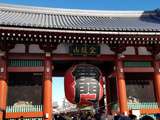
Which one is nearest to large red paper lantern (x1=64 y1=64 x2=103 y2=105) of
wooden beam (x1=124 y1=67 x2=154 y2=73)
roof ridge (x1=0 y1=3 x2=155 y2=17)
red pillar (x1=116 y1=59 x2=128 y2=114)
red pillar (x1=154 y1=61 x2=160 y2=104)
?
red pillar (x1=116 y1=59 x2=128 y2=114)

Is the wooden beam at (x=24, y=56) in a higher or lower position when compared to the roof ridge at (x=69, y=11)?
lower

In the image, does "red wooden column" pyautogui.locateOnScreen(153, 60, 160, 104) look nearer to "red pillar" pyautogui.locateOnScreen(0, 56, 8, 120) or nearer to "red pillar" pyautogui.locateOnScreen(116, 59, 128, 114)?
"red pillar" pyautogui.locateOnScreen(116, 59, 128, 114)

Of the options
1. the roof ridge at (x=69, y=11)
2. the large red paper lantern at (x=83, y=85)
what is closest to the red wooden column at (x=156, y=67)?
the large red paper lantern at (x=83, y=85)

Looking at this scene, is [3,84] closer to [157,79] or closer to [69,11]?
[157,79]

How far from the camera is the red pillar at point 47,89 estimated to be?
1110 centimetres

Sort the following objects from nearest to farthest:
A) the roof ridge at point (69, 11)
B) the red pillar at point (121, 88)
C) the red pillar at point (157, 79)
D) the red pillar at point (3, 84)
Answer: the red pillar at point (3, 84) < the red pillar at point (121, 88) < the red pillar at point (157, 79) < the roof ridge at point (69, 11)

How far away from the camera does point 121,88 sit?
12.0 m

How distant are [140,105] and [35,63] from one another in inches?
214

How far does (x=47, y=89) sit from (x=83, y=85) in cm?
161

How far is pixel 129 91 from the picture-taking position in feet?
42.7

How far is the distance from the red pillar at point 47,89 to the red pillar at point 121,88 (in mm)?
3238

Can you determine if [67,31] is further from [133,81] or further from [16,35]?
[133,81]

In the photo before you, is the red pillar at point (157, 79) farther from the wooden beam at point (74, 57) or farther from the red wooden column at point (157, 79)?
the wooden beam at point (74, 57)

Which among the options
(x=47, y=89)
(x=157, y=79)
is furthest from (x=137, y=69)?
(x=47, y=89)
